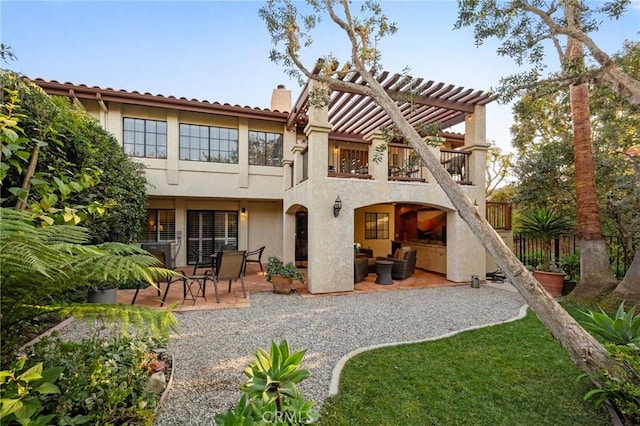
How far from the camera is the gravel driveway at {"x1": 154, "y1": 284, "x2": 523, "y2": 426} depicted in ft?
10.0

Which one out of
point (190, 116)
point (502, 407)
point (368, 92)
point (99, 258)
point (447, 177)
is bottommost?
point (502, 407)

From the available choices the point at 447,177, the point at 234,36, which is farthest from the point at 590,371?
the point at 234,36

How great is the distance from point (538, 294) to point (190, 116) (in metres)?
11.3

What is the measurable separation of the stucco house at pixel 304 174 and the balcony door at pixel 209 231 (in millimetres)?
42

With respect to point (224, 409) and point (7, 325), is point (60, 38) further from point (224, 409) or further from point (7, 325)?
point (224, 409)

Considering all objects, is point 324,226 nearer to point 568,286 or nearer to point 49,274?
point 49,274

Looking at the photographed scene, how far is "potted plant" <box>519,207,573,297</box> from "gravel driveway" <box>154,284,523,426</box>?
94cm

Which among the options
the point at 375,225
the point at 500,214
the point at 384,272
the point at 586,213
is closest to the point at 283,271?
the point at 384,272

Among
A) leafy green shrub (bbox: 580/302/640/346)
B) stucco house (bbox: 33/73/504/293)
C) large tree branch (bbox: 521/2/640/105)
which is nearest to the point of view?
leafy green shrub (bbox: 580/302/640/346)

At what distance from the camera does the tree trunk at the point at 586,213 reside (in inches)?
263

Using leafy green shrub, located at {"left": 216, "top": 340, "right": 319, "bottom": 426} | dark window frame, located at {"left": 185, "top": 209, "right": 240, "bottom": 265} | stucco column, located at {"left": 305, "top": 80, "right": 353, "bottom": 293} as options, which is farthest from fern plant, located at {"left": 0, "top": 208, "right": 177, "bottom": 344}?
dark window frame, located at {"left": 185, "top": 209, "right": 240, "bottom": 265}

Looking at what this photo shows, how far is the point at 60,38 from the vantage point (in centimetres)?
424

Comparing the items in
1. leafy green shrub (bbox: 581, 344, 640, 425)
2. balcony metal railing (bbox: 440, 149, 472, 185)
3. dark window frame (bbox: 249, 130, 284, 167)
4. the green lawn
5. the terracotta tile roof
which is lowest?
the green lawn

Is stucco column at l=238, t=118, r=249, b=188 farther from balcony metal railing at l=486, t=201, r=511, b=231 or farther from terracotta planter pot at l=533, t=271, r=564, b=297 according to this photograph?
terracotta planter pot at l=533, t=271, r=564, b=297
